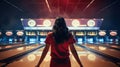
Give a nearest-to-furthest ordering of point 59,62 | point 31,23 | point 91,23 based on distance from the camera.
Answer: point 59,62 → point 31,23 → point 91,23

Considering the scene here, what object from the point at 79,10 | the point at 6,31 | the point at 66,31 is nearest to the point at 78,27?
the point at 79,10

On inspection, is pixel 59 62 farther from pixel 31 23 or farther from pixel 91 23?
pixel 91 23

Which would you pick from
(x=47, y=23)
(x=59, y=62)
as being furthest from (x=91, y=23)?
(x=59, y=62)

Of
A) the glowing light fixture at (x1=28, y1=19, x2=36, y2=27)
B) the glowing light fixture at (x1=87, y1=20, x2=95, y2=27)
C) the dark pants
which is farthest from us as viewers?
the glowing light fixture at (x1=87, y1=20, x2=95, y2=27)

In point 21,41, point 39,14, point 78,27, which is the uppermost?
point 39,14

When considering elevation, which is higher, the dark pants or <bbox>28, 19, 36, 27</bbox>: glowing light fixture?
<bbox>28, 19, 36, 27</bbox>: glowing light fixture

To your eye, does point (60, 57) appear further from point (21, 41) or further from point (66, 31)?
point (21, 41)

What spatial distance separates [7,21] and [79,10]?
5213 millimetres

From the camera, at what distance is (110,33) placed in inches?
540

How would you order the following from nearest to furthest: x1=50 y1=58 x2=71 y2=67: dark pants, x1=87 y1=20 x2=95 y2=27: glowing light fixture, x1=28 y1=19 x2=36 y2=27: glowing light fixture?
1. x1=50 y1=58 x2=71 y2=67: dark pants
2. x1=28 y1=19 x2=36 y2=27: glowing light fixture
3. x1=87 y1=20 x2=95 y2=27: glowing light fixture

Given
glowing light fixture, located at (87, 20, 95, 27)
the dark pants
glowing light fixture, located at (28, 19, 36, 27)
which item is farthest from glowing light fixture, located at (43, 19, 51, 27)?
the dark pants

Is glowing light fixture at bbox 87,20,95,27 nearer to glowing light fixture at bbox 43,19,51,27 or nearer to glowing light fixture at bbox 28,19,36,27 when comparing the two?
glowing light fixture at bbox 43,19,51,27

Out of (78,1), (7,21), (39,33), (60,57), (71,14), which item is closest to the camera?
(60,57)

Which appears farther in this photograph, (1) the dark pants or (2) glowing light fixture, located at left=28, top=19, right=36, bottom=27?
(2) glowing light fixture, located at left=28, top=19, right=36, bottom=27
